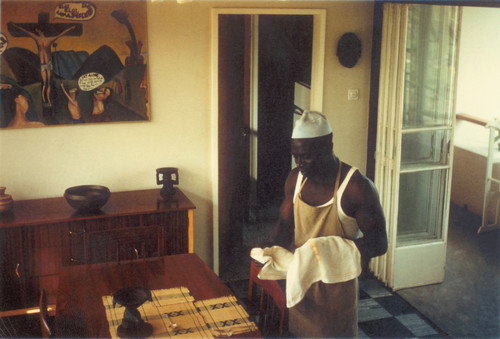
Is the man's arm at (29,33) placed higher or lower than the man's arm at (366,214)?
higher

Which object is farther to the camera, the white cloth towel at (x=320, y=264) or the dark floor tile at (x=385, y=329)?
the dark floor tile at (x=385, y=329)

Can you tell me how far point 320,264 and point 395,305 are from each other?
2.13 meters

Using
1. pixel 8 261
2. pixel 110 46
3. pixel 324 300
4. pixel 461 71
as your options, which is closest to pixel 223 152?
pixel 110 46

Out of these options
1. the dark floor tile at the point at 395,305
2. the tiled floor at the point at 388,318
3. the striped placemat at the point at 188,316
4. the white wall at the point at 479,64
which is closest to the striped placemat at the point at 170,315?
the striped placemat at the point at 188,316

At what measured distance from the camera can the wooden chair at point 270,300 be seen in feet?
7.97

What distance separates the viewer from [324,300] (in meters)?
2.44

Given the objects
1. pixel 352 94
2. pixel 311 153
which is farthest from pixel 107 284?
pixel 352 94

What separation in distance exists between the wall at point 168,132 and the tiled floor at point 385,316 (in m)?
1.08

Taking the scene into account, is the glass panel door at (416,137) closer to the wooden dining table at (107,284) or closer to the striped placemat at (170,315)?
the wooden dining table at (107,284)

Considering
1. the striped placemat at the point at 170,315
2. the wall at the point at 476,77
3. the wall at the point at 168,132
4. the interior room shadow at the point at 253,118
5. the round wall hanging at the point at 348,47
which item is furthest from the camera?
the wall at the point at 476,77

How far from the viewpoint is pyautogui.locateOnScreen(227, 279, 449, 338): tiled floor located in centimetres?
379

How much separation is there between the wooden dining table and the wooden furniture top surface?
75 cm

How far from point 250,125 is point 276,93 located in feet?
1.40

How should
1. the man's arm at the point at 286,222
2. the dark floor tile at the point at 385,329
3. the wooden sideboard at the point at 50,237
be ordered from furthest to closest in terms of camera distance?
the dark floor tile at the point at 385,329
the wooden sideboard at the point at 50,237
the man's arm at the point at 286,222
